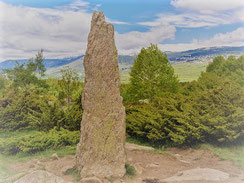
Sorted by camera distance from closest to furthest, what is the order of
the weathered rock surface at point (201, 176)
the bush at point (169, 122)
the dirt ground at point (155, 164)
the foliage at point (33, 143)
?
the weathered rock surface at point (201, 176)
the dirt ground at point (155, 164)
the foliage at point (33, 143)
the bush at point (169, 122)

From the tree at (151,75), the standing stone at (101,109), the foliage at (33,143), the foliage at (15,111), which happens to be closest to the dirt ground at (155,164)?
the standing stone at (101,109)

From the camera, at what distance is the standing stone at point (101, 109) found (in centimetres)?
734

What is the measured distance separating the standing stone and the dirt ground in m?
0.71

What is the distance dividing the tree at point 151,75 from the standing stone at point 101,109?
10.6m

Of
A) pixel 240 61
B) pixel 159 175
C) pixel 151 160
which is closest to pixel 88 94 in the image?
pixel 159 175

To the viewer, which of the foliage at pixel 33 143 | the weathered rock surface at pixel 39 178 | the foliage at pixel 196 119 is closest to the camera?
the weathered rock surface at pixel 39 178

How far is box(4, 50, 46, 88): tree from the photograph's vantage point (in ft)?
84.5

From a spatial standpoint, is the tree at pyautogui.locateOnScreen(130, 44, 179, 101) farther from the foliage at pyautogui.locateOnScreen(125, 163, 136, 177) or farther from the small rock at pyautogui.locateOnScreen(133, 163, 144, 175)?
the foliage at pyautogui.locateOnScreen(125, 163, 136, 177)

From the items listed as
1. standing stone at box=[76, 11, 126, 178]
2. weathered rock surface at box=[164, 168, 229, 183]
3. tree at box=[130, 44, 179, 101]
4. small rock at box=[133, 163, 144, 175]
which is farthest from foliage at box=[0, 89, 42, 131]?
weathered rock surface at box=[164, 168, 229, 183]

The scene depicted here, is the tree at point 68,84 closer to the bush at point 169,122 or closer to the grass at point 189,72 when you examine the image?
the bush at point 169,122

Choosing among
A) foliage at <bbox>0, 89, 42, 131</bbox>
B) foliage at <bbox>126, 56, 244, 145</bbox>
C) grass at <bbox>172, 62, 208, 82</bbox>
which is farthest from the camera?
grass at <bbox>172, 62, 208, 82</bbox>

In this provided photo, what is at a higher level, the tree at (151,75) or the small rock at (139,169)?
the tree at (151,75)

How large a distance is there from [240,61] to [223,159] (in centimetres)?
2414

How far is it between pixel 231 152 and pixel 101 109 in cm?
778
